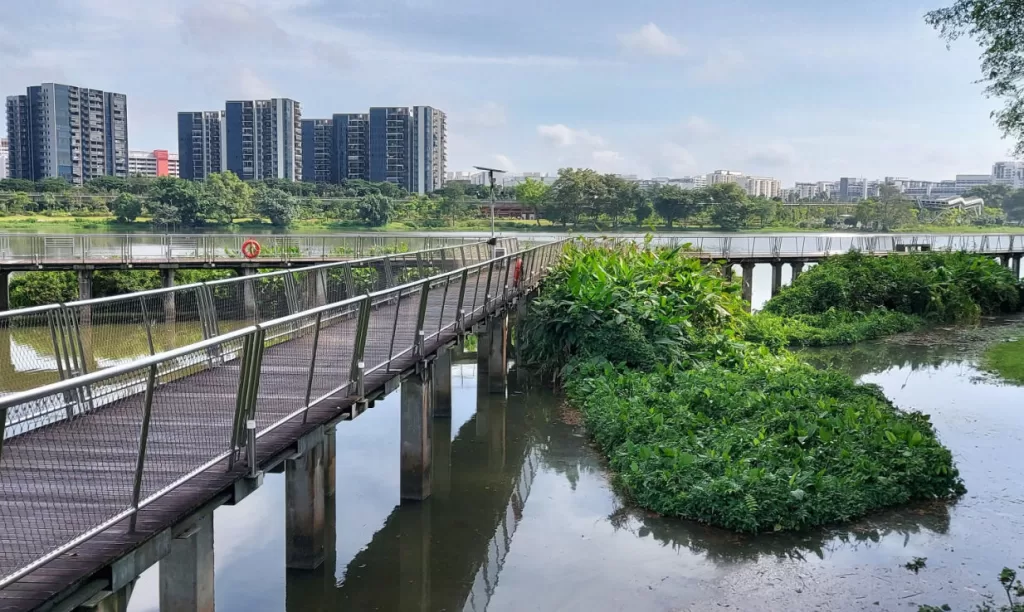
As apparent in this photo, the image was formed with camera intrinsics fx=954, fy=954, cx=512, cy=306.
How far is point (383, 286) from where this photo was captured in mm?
16406

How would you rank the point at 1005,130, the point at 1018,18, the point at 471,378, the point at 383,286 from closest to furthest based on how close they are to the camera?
the point at 1018,18, the point at 383,286, the point at 1005,130, the point at 471,378

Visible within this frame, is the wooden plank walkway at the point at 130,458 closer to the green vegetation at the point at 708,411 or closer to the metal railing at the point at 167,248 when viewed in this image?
the green vegetation at the point at 708,411

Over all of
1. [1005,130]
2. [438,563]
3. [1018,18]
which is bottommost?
[438,563]

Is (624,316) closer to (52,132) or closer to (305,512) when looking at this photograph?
(305,512)

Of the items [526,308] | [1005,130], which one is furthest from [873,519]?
[526,308]

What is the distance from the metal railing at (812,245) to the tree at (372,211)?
32049 mm

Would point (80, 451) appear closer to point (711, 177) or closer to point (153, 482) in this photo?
point (153, 482)

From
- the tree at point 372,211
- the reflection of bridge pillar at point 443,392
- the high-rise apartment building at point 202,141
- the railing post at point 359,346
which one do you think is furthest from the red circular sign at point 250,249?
the high-rise apartment building at point 202,141

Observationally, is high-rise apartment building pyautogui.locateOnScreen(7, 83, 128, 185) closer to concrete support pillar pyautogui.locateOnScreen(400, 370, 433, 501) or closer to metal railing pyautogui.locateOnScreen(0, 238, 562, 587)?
concrete support pillar pyautogui.locateOnScreen(400, 370, 433, 501)

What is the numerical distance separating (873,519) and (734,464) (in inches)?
68.8

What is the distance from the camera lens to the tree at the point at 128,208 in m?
67.9

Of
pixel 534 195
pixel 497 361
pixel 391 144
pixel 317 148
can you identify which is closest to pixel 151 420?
pixel 497 361

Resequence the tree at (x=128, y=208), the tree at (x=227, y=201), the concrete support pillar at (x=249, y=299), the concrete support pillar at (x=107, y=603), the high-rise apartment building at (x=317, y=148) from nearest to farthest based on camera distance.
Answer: the concrete support pillar at (x=107, y=603), the concrete support pillar at (x=249, y=299), the tree at (x=227, y=201), the tree at (x=128, y=208), the high-rise apartment building at (x=317, y=148)

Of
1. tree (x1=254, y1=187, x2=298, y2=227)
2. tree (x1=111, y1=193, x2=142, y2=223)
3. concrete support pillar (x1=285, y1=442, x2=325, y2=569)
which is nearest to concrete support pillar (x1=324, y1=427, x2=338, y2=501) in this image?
concrete support pillar (x1=285, y1=442, x2=325, y2=569)
